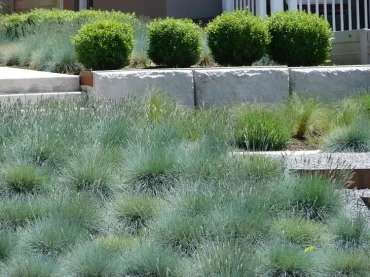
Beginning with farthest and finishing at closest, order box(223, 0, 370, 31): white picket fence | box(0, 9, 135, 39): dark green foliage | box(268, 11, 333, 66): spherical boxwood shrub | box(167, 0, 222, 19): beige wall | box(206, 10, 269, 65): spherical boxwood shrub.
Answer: box(167, 0, 222, 19): beige wall < box(223, 0, 370, 31): white picket fence < box(0, 9, 135, 39): dark green foliage < box(268, 11, 333, 66): spherical boxwood shrub < box(206, 10, 269, 65): spherical boxwood shrub

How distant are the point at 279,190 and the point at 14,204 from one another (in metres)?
1.99

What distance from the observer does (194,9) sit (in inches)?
680

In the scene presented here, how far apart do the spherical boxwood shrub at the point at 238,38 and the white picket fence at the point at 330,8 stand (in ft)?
11.6

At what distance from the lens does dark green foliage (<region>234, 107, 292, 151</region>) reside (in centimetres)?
799

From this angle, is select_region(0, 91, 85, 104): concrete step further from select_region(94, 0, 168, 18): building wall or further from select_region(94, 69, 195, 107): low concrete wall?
select_region(94, 0, 168, 18): building wall

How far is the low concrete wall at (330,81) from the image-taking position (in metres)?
10.0

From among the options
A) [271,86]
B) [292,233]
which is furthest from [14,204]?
[271,86]

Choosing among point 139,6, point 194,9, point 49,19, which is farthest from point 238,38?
point 139,6

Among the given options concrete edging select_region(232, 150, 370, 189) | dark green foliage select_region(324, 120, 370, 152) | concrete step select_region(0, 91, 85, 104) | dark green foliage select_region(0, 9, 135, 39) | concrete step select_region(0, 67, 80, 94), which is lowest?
concrete edging select_region(232, 150, 370, 189)

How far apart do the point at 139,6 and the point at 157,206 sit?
1231 centimetres

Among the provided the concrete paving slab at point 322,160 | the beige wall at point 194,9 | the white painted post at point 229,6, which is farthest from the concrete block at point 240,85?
the beige wall at point 194,9

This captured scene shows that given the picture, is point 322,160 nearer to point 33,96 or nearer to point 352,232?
point 352,232

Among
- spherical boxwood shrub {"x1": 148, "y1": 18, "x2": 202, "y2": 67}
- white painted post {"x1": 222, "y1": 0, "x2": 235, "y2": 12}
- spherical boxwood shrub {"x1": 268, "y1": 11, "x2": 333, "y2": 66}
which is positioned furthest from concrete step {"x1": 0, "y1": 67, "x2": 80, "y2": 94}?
white painted post {"x1": 222, "y1": 0, "x2": 235, "y2": 12}

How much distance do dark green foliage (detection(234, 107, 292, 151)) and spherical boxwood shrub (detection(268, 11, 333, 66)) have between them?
8.44ft
